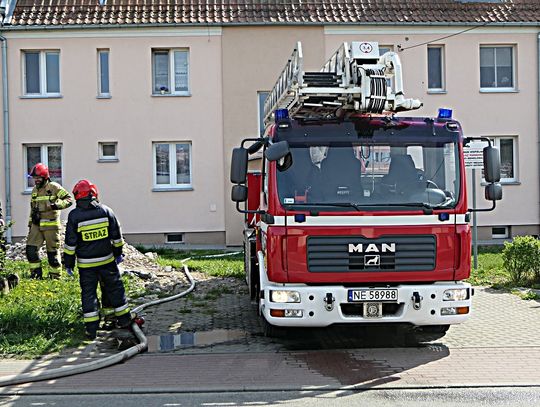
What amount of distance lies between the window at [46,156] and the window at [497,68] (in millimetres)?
12852

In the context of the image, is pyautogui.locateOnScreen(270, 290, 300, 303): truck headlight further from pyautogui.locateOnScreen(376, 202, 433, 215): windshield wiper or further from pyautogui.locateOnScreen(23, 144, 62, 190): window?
pyautogui.locateOnScreen(23, 144, 62, 190): window

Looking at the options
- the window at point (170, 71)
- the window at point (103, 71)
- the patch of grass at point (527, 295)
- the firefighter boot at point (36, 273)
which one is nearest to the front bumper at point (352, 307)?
the patch of grass at point (527, 295)

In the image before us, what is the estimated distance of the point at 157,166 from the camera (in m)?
22.5

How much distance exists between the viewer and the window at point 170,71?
2258cm

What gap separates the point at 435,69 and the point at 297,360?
16.7 m

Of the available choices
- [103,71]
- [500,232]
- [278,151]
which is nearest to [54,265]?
[278,151]

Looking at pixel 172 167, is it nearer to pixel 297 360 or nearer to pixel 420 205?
pixel 297 360

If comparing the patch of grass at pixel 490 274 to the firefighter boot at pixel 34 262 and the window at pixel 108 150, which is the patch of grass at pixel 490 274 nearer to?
the firefighter boot at pixel 34 262

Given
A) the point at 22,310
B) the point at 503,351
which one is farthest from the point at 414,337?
the point at 22,310

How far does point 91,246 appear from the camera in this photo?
354 inches

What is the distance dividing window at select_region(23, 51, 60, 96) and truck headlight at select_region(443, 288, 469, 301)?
17.0 meters

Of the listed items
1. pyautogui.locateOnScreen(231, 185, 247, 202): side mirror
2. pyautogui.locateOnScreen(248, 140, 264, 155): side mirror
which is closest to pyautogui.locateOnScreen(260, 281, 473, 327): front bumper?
pyautogui.locateOnScreen(231, 185, 247, 202): side mirror

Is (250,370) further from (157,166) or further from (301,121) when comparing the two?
(157,166)

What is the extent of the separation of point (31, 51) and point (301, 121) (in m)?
16.2
